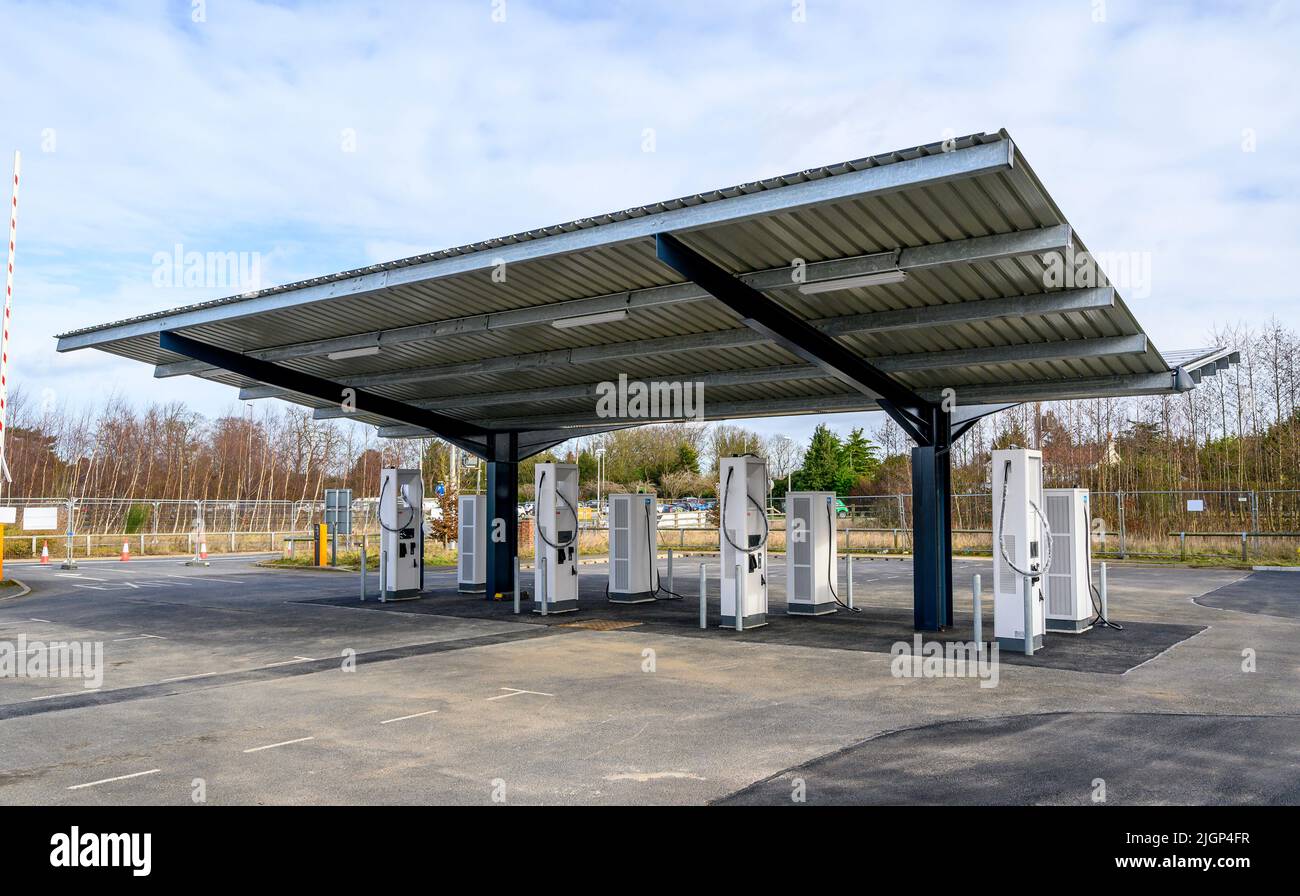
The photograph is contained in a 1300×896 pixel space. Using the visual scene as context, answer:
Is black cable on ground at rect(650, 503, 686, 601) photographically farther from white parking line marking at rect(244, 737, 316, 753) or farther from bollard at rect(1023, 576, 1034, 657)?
white parking line marking at rect(244, 737, 316, 753)

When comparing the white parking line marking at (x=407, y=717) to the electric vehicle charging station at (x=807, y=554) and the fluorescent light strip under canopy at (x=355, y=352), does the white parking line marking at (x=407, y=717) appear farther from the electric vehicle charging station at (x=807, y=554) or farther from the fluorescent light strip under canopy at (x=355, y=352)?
the electric vehicle charging station at (x=807, y=554)

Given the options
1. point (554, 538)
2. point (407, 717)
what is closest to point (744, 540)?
point (554, 538)

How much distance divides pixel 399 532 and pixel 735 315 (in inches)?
391

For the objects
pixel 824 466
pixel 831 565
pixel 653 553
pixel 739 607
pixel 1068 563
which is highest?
pixel 824 466

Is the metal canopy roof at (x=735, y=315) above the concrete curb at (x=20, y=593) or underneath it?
above

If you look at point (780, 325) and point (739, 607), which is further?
point (739, 607)

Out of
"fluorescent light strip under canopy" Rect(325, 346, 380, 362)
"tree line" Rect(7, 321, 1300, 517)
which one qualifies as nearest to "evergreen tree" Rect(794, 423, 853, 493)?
"tree line" Rect(7, 321, 1300, 517)

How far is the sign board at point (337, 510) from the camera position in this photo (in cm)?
2820

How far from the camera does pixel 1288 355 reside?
106 ft

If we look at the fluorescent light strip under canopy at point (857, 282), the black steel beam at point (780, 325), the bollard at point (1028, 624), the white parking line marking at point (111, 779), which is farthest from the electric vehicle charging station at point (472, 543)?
the white parking line marking at point (111, 779)

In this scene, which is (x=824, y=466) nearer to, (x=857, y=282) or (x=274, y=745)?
(x=857, y=282)

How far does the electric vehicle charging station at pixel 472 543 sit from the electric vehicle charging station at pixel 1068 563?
11763mm

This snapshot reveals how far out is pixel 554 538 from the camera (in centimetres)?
1633
